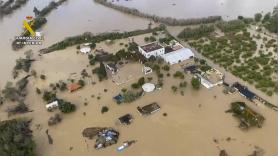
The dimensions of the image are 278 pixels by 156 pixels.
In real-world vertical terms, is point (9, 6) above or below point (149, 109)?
above

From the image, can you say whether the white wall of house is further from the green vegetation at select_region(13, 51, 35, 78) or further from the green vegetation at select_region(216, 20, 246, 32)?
the green vegetation at select_region(13, 51, 35, 78)

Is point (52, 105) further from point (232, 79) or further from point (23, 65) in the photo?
point (232, 79)

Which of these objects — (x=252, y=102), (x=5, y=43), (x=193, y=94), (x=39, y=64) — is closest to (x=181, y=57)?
(x=193, y=94)

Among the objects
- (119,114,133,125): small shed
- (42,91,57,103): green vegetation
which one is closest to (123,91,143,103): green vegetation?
(119,114,133,125): small shed

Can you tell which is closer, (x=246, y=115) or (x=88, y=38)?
(x=246, y=115)

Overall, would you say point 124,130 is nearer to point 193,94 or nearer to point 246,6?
point 193,94

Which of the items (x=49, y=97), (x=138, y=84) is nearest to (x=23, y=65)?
(x=49, y=97)
